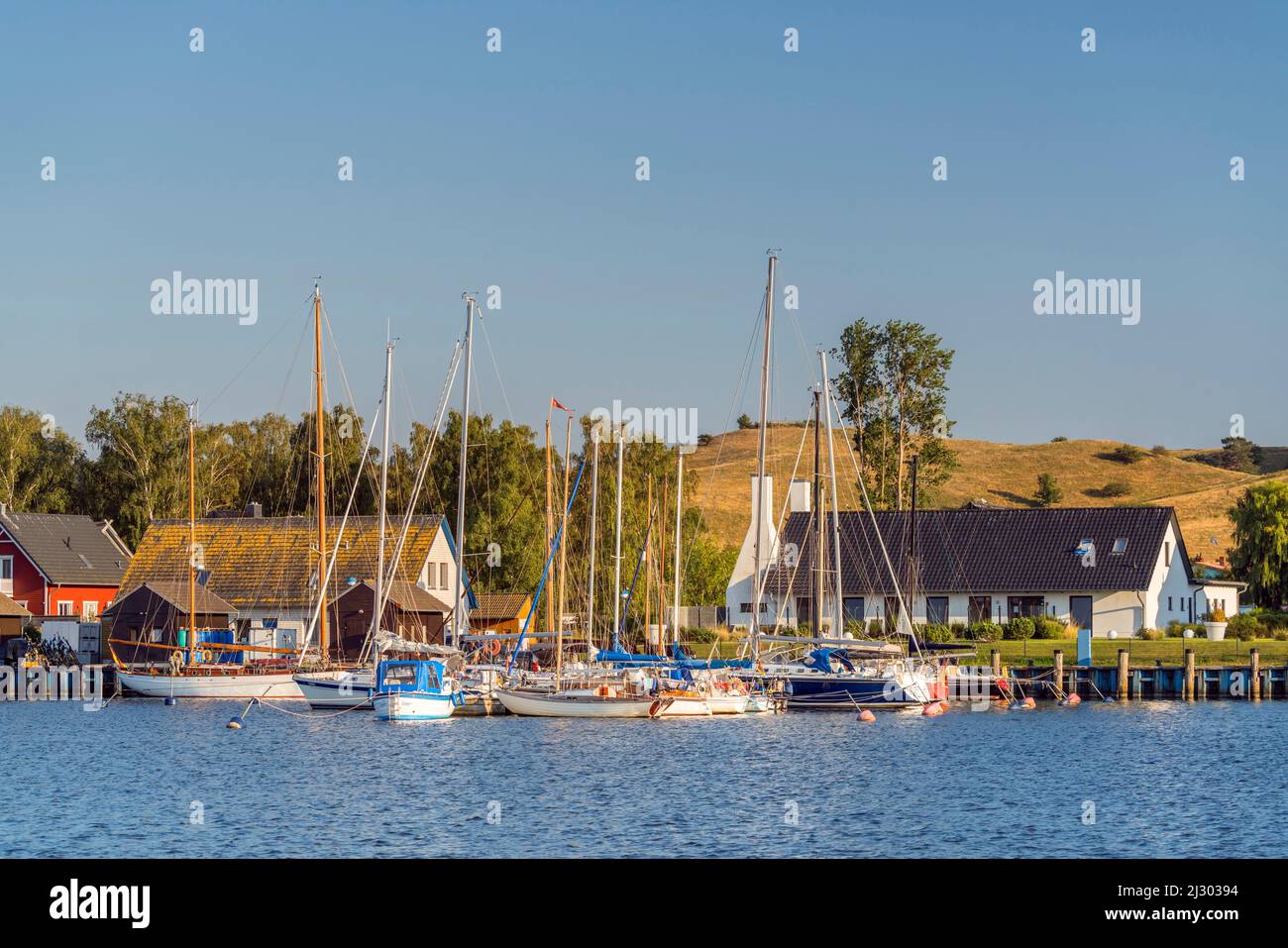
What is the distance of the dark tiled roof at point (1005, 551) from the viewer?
88000 millimetres

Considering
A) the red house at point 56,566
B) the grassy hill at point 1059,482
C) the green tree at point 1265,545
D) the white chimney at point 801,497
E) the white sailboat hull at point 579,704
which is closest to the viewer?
A: the white sailboat hull at point 579,704

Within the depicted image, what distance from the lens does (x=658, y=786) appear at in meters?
42.1

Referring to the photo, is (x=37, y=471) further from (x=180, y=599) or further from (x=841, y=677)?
(x=841, y=677)

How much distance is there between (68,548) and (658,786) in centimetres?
6918

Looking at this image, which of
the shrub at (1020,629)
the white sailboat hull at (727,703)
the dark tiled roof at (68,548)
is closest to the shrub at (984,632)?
the shrub at (1020,629)

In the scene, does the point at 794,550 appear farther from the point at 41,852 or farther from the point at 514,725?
the point at 41,852

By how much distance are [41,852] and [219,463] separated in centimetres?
10072

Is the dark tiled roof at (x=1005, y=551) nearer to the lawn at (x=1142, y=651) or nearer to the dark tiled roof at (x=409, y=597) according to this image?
the lawn at (x=1142, y=651)

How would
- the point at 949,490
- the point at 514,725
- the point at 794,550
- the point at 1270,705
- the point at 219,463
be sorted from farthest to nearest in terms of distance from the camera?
1. the point at 949,490
2. the point at 219,463
3. the point at 794,550
4. the point at 1270,705
5. the point at 514,725

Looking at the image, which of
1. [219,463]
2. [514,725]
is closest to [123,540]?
[219,463]

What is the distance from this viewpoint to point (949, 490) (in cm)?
18225

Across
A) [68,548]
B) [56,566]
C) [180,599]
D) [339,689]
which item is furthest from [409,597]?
[68,548]

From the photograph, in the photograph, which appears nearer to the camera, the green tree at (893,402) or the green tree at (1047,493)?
the green tree at (893,402)

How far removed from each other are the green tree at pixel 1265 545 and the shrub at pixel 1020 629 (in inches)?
866
